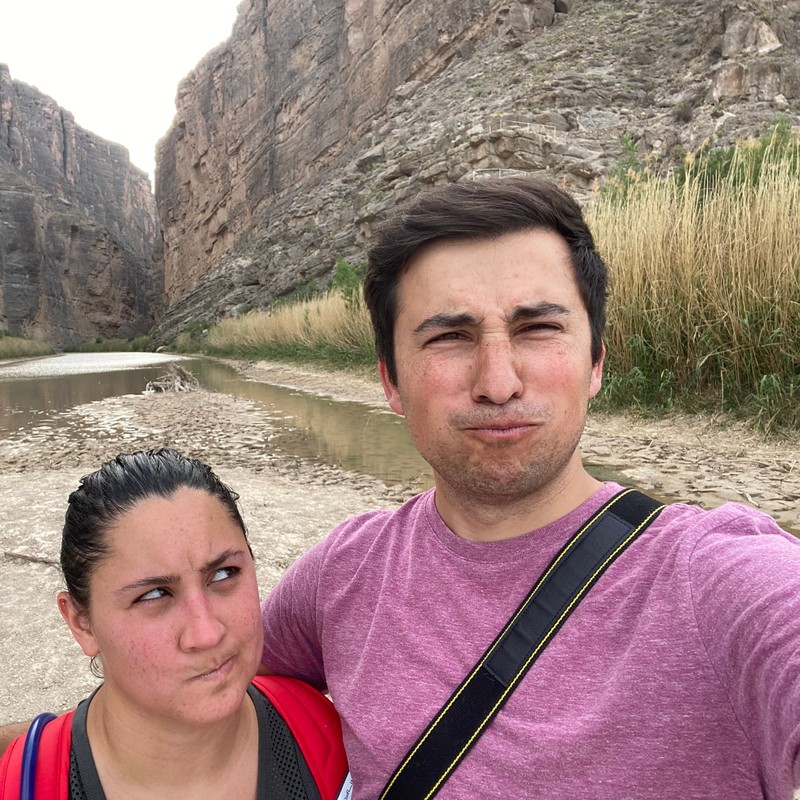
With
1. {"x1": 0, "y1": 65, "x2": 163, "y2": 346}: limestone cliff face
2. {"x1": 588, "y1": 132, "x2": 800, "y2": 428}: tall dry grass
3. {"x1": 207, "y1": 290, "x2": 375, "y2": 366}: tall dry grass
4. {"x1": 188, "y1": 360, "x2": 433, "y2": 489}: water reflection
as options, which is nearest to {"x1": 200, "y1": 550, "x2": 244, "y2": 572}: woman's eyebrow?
{"x1": 188, "y1": 360, "x2": 433, "y2": 489}: water reflection

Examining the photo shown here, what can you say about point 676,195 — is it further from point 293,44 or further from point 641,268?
point 293,44

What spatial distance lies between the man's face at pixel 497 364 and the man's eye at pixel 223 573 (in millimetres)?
410

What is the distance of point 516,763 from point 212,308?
4419 cm

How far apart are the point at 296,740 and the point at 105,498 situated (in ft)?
1.89

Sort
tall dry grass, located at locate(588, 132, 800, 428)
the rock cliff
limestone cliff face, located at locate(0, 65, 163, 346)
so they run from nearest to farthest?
tall dry grass, located at locate(588, 132, 800, 428), the rock cliff, limestone cliff face, located at locate(0, 65, 163, 346)

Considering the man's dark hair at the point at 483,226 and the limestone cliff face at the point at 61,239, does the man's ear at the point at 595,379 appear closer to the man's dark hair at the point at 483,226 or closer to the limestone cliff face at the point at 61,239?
the man's dark hair at the point at 483,226

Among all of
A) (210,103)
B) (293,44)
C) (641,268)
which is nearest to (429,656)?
(641,268)

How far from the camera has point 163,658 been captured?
998 millimetres

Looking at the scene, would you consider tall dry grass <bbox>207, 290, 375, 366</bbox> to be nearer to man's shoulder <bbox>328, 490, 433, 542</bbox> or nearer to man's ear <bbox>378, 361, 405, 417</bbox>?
man's ear <bbox>378, 361, 405, 417</bbox>

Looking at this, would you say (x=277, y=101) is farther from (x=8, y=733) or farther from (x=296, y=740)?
(x=296, y=740)

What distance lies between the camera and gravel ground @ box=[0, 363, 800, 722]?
7.76 feet

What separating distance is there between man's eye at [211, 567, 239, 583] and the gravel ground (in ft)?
4.56

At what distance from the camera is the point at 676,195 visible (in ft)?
19.3

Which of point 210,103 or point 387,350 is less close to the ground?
point 210,103
